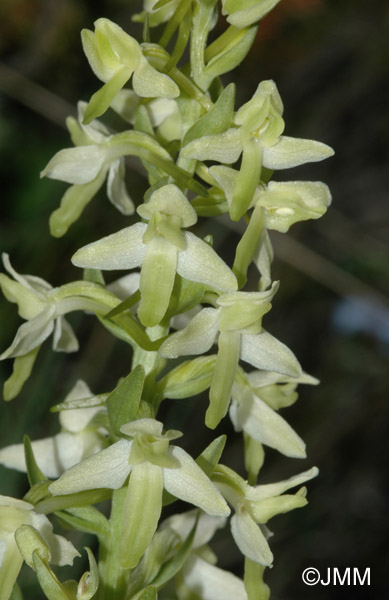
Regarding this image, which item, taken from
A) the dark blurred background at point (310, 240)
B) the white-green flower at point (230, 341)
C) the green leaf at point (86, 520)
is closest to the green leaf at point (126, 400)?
the white-green flower at point (230, 341)

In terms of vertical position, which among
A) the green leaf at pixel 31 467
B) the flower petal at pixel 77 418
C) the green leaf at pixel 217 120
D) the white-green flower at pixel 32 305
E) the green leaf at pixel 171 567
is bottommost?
the green leaf at pixel 171 567

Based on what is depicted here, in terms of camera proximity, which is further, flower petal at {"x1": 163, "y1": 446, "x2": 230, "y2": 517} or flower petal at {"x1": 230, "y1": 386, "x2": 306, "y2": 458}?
flower petal at {"x1": 230, "y1": 386, "x2": 306, "y2": 458}

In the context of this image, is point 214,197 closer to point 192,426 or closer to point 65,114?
point 65,114

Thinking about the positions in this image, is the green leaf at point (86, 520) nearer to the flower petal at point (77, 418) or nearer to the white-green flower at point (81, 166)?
the flower petal at point (77, 418)

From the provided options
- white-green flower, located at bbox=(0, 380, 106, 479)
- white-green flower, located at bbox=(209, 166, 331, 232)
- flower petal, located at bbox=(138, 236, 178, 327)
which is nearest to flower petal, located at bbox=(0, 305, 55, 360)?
white-green flower, located at bbox=(0, 380, 106, 479)

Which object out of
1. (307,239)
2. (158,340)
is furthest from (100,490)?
(307,239)

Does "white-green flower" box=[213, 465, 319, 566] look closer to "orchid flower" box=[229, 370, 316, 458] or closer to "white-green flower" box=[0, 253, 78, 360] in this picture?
"orchid flower" box=[229, 370, 316, 458]
